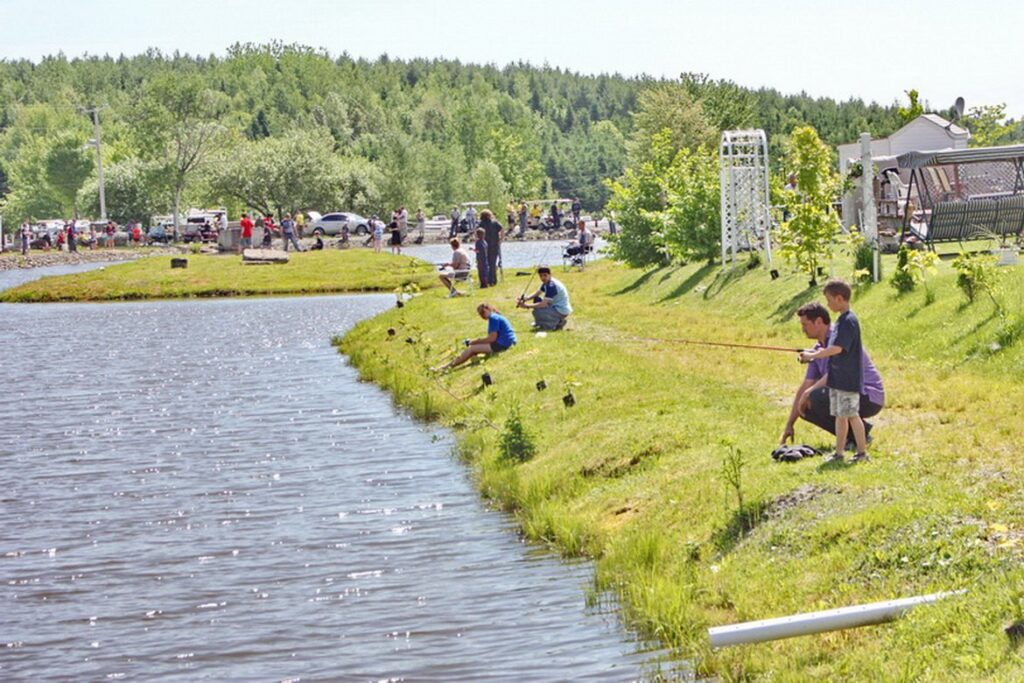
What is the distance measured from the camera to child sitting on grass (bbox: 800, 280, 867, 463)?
39.0ft

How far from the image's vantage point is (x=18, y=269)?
83.1 meters

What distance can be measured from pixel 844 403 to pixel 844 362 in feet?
1.06

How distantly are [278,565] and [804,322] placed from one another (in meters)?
4.97

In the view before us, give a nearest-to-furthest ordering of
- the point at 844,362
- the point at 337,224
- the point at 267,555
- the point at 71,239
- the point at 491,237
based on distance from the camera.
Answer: the point at 844,362, the point at 267,555, the point at 491,237, the point at 71,239, the point at 337,224

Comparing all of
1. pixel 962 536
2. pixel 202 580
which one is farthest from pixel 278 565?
pixel 962 536

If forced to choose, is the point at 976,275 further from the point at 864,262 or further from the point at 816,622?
the point at 816,622

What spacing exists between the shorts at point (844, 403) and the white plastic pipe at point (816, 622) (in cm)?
328

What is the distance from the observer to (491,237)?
3731cm

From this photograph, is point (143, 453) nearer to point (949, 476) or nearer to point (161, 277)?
point (949, 476)

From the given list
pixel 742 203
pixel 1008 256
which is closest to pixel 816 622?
pixel 1008 256

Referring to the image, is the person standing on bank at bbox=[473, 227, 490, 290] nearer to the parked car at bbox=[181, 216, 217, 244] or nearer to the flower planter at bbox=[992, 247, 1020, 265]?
the flower planter at bbox=[992, 247, 1020, 265]

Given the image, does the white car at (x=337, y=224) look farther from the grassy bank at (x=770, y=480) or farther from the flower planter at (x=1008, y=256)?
the flower planter at (x=1008, y=256)

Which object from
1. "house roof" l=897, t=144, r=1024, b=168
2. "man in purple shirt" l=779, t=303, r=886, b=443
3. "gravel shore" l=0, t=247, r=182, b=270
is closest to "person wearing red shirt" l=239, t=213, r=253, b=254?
"gravel shore" l=0, t=247, r=182, b=270

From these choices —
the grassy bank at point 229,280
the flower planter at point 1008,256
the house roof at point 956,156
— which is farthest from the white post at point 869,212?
the grassy bank at point 229,280
